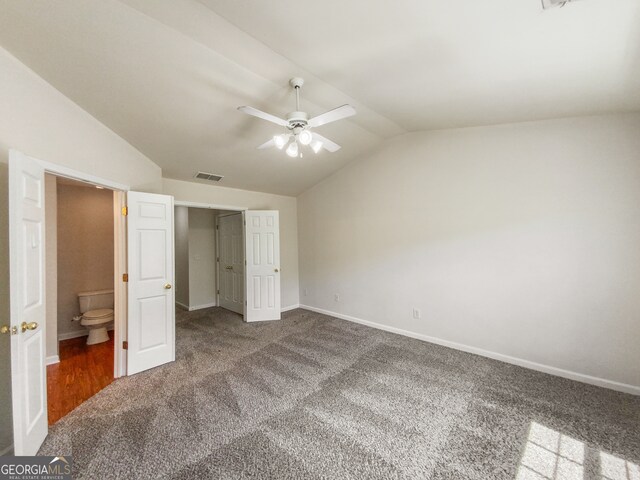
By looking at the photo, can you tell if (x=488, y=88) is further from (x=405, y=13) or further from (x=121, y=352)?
(x=121, y=352)

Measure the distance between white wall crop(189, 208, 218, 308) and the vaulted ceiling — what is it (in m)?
2.87

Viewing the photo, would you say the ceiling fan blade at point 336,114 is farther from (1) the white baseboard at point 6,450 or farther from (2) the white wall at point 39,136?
(1) the white baseboard at point 6,450

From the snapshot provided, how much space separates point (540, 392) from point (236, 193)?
5.01 meters

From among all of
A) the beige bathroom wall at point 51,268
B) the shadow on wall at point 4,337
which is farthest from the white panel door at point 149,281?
the beige bathroom wall at point 51,268

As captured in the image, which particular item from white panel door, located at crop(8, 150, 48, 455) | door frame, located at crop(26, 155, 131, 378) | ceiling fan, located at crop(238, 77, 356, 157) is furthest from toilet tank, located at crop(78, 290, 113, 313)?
ceiling fan, located at crop(238, 77, 356, 157)

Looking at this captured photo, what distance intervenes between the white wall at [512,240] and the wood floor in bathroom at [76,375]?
3689 millimetres

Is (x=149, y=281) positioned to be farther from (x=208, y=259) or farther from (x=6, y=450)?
(x=208, y=259)

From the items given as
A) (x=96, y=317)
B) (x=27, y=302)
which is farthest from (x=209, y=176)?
(x=27, y=302)

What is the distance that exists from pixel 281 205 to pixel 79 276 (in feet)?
11.9

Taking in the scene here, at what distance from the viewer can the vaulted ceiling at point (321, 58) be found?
63.6 inches

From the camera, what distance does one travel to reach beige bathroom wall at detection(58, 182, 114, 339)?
4.16 metres

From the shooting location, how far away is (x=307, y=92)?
270cm

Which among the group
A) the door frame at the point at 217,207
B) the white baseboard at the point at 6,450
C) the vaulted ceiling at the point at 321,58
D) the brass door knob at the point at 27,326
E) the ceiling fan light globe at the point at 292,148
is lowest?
the white baseboard at the point at 6,450

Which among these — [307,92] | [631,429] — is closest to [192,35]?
[307,92]
